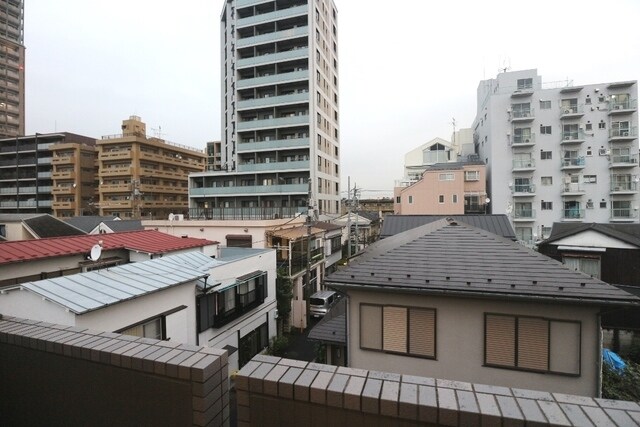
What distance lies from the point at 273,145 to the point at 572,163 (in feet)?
112

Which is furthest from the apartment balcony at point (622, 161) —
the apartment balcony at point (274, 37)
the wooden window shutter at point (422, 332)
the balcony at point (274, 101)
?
the wooden window shutter at point (422, 332)

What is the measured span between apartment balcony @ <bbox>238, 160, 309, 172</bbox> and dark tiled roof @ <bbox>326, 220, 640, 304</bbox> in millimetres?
27147

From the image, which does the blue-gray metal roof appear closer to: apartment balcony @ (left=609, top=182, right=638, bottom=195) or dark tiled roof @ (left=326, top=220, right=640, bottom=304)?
dark tiled roof @ (left=326, top=220, right=640, bottom=304)

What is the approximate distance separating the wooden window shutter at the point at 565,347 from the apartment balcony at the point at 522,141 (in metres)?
36.5

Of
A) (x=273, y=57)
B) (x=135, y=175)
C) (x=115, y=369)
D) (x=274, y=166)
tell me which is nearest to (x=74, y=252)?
(x=115, y=369)

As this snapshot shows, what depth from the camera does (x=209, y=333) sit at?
38.2ft

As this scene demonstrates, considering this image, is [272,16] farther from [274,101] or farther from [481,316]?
[481,316]

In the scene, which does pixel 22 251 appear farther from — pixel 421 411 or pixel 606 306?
pixel 606 306

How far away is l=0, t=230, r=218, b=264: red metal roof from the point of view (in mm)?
10096

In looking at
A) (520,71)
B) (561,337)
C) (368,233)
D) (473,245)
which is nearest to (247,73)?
(368,233)

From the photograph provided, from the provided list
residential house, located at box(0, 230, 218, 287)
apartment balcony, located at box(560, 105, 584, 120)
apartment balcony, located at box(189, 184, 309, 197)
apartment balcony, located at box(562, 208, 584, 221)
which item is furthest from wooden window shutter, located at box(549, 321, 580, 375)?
apartment balcony, located at box(560, 105, 584, 120)

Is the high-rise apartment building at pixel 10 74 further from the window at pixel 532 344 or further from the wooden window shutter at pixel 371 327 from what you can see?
the window at pixel 532 344

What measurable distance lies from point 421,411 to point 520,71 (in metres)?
50.5

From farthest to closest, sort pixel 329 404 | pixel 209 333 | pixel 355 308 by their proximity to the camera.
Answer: pixel 209 333
pixel 355 308
pixel 329 404
